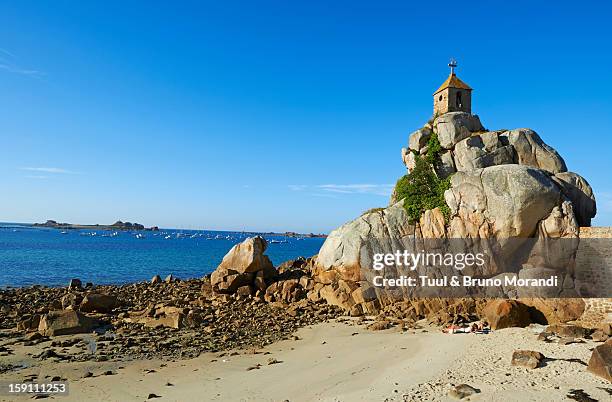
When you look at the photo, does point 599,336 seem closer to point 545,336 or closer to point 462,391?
point 545,336

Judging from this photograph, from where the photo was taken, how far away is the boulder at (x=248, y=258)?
31984 mm

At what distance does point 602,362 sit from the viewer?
13867mm

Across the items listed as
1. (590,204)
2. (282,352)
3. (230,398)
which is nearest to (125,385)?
(230,398)

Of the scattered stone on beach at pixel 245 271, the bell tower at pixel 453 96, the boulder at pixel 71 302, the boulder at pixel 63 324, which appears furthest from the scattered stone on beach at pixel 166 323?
the bell tower at pixel 453 96

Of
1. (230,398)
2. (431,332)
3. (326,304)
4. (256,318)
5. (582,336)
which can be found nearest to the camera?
(230,398)

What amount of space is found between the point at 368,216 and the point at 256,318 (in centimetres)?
1055

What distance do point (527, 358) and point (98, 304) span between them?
81.4 ft

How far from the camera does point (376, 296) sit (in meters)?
25.9

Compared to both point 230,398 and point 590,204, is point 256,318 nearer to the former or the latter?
point 230,398

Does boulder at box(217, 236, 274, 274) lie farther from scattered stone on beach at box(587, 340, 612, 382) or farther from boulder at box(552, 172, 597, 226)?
scattered stone on beach at box(587, 340, 612, 382)

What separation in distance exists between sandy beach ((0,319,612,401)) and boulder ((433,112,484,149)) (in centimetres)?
1535

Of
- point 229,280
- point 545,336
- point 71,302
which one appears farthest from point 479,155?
point 71,302

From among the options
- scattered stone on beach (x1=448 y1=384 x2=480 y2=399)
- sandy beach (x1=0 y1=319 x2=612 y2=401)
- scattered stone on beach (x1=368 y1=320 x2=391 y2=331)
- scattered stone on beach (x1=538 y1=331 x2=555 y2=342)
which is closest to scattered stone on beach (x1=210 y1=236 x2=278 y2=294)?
scattered stone on beach (x1=368 y1=320 x2=391 y2=331)

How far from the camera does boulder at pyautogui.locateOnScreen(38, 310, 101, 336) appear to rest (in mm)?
21141
